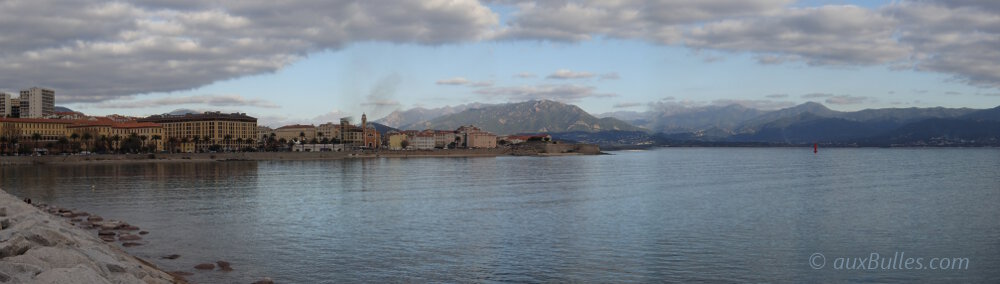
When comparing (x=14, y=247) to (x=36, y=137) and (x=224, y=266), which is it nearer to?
(x=224, y=266)

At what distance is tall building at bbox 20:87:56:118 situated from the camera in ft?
602

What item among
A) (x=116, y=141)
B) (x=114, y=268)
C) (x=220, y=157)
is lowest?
(x=114, y=268)

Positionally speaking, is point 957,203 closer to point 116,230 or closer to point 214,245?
point 214,245

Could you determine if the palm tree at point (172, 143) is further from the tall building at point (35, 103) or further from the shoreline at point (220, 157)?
the tall building at point (35, 103)

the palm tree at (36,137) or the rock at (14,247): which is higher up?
the palm tree at (36,137)

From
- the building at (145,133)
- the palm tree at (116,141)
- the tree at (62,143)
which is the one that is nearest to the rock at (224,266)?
the tree at (62,143)

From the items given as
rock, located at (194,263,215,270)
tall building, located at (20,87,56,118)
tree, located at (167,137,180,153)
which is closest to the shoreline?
tree, located at (167,137,180,153)

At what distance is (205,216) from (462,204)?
13.5m

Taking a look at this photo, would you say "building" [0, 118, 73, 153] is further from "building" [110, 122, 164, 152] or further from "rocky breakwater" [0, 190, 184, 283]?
"rocky breakwater" [0, 190, 184, 283]

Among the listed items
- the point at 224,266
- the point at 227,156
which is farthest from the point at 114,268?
the point at 227,156

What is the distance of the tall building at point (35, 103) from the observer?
18350cm

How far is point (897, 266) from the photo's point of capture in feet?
65.5

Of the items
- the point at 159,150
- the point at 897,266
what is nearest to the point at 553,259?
the point at 897,266

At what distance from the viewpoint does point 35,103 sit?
184 m
